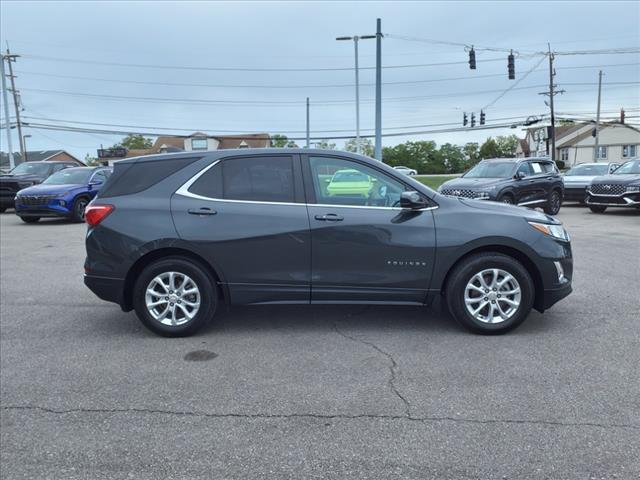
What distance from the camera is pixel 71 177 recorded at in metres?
16.4

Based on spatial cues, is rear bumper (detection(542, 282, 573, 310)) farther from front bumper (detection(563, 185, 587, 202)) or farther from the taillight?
front bumper (detection(563, 185, 587, 202))

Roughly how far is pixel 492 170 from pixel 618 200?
366cm

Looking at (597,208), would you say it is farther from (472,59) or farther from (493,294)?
(493,294)

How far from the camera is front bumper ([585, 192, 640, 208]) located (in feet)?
50.2

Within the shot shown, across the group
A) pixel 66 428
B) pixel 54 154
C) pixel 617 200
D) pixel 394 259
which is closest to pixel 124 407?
pixel 66 428

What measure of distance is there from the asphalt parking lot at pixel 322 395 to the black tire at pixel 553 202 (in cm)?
1082

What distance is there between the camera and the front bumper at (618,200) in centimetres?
1531

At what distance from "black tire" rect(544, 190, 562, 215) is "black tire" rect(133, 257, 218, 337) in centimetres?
1356

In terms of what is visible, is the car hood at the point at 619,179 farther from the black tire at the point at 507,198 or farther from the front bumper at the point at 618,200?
the black tire at the point at 507,198

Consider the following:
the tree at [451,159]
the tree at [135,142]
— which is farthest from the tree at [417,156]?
the tree at [135,142]

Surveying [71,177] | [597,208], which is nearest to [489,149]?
[597,208]

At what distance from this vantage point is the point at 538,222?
514 centimetres

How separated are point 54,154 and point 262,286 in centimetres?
8507

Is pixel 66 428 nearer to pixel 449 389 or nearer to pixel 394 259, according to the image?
pixel 449 389
